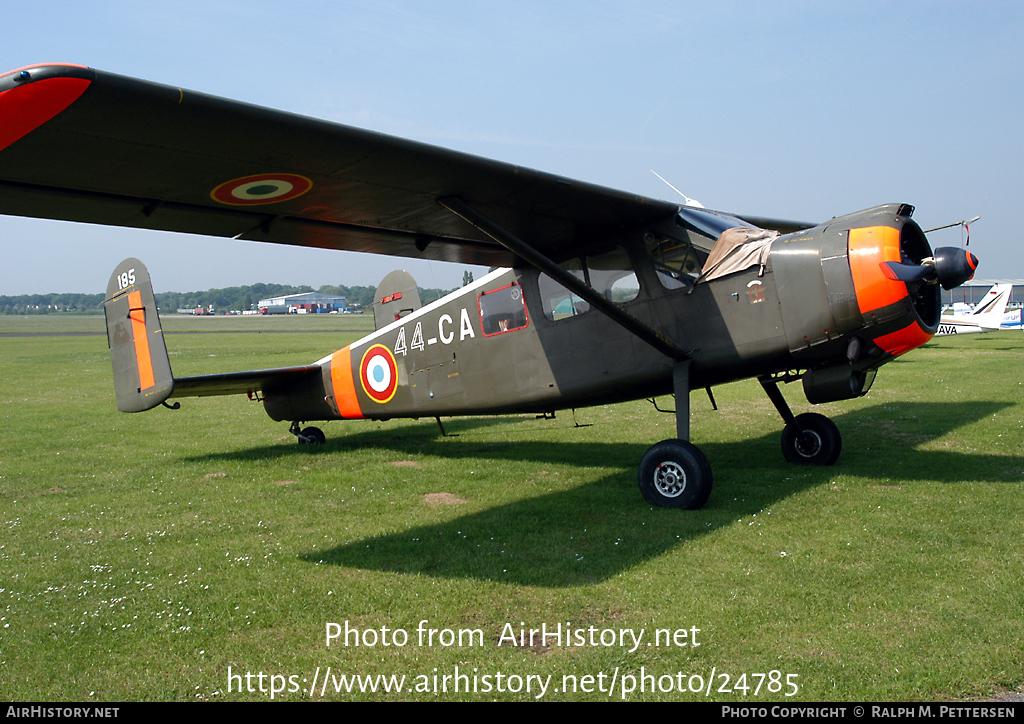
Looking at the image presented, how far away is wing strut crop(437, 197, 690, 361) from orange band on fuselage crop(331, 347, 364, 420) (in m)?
4.69

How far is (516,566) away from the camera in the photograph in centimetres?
528

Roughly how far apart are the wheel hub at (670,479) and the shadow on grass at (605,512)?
0.23m

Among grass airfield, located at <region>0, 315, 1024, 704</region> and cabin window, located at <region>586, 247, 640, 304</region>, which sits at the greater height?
cabin window, located at <region>586, 247, 640, 304</region>

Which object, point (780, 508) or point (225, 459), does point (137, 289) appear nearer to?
point (225, 459)

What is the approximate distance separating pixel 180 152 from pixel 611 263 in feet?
14.5

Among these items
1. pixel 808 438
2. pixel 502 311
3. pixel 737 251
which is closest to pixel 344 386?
pixel 502 311

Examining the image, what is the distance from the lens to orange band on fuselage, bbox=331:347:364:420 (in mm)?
10633

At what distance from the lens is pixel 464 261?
920 cm

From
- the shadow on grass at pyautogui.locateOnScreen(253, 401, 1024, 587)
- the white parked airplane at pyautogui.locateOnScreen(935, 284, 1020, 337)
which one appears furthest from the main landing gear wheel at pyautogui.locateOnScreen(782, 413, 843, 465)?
the white parked airplane at pyautogui.locateOnScreen(935, 284, 1020, 337)

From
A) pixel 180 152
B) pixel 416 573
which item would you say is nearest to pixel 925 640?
pixel 416 573

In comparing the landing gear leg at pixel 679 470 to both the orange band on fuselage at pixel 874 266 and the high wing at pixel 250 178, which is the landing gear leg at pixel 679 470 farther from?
the high wing at pixel 250 178

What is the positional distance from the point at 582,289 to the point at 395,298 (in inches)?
216

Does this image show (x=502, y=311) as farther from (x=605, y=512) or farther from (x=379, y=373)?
(x=605, y=512)

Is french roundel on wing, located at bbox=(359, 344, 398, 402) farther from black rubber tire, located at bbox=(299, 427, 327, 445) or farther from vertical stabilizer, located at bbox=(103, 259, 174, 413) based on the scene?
vertical stabilizer, located at bbox=(103, 259, 174, 413)
